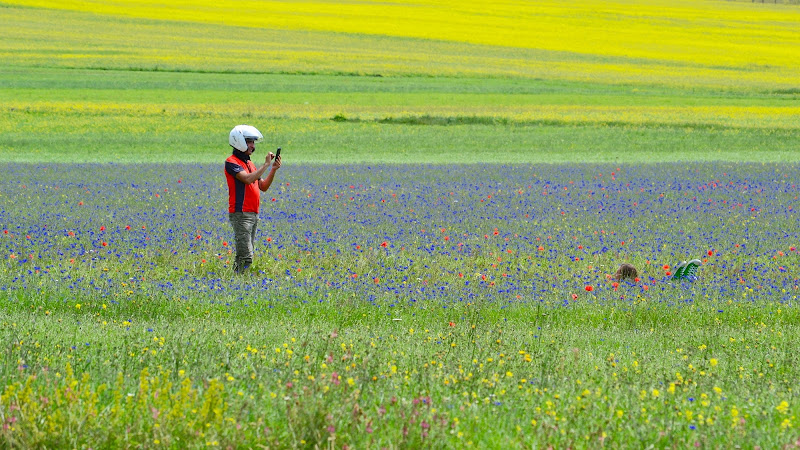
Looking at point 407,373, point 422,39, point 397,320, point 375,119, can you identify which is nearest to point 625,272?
point 397,320

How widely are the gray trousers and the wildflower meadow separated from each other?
9.2 inches

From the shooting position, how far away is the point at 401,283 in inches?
392

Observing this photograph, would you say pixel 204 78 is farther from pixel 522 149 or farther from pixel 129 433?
pixel 129 433

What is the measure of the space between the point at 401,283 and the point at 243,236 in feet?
5.92

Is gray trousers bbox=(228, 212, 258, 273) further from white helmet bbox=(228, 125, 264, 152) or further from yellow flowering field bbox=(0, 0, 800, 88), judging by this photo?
yellow flowering field bbox=(0, 0, 800, 88)

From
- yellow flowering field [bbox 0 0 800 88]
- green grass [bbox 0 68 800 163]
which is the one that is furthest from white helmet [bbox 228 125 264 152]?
yellow flowering field [bbox 0 0 800 88]

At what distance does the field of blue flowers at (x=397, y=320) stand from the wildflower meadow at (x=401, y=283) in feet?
0.10

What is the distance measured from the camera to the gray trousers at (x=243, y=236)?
1028cm

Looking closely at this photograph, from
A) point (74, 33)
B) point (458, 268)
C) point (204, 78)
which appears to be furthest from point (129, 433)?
point (74, 33)

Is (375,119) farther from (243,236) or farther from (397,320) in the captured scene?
(397,320)

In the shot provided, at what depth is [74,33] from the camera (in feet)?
226

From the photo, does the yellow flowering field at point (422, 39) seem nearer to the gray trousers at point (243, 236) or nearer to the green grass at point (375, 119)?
the green grass at point (375, 119)

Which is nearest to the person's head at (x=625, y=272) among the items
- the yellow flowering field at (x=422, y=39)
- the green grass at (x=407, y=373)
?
the green grass at (x=407, y=373)

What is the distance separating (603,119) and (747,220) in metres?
24.7
